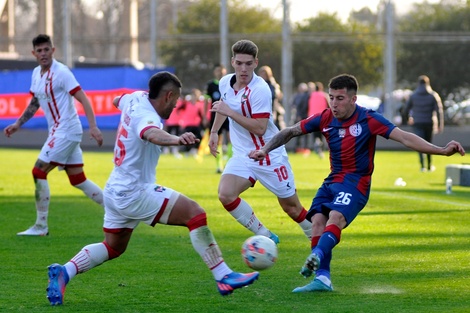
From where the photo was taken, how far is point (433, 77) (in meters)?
34.9

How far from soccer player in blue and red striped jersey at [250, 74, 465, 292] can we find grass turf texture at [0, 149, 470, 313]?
1.58 feet

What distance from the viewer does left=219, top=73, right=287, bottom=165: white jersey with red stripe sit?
9.62m

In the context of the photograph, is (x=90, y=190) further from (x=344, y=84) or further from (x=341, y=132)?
(x=344, y=84)

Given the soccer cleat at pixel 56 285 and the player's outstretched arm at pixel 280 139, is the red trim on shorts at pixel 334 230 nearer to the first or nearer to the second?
Result: the player's outstretched arm at pixel 280 139

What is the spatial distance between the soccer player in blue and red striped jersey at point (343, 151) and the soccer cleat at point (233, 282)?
0.68 metres

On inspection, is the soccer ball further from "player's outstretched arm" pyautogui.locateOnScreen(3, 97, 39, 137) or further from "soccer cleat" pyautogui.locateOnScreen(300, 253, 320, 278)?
"player's outstretched arm" pyautogui.locateOnScreen(3, 97, 39, 137)

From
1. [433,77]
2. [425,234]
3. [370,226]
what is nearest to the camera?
[425,234]

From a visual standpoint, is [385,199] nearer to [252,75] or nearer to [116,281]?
[252,75]

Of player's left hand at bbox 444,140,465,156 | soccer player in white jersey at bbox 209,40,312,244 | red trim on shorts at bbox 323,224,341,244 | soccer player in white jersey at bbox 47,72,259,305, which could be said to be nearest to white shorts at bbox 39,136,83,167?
soccer player in white jersey at bbox 209,40,312,244

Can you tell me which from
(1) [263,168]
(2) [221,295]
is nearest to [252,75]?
(1) [263,168]

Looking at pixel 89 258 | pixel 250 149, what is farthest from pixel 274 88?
pixel 89 258

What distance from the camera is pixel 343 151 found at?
320 inches

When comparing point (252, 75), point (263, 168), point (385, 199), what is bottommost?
point (385, 199)

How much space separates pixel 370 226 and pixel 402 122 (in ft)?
74.7
